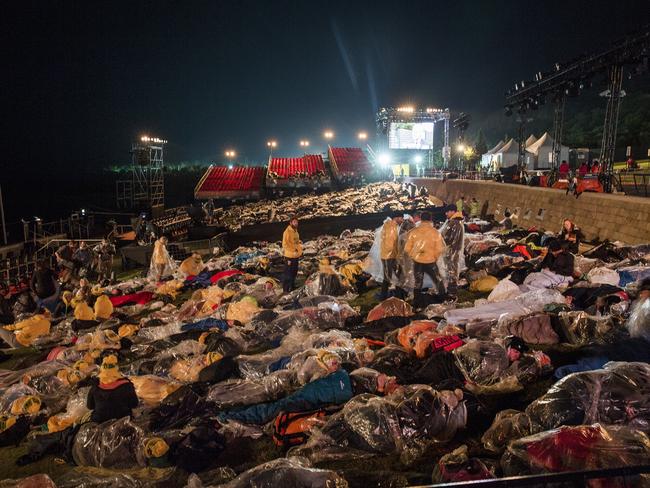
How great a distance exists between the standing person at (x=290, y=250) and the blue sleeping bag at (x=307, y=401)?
4033 millimetres

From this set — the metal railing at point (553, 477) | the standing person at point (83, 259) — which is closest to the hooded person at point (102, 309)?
the standing person at point (83, 259)

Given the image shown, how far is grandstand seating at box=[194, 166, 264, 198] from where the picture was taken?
29578mm

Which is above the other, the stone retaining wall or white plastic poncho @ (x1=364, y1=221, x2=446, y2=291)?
the stone retaining wall

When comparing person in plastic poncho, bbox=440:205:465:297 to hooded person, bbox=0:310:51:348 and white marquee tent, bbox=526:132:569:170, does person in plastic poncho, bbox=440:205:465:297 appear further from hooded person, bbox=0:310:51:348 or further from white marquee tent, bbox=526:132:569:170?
white marquee tent, bbox=526:132:569:170

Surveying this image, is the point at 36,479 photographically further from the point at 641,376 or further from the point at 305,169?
the point at 305,169

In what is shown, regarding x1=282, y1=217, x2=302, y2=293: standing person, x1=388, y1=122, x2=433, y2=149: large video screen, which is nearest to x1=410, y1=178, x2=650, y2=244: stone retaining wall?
x1=282, y1=217, x2=302, y2=293: standing person

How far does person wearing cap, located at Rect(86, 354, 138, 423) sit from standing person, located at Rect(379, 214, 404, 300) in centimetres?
446

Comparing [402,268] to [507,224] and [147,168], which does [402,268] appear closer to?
[507,224]

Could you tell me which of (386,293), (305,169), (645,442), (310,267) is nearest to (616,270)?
(386,293)

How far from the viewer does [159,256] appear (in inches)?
405

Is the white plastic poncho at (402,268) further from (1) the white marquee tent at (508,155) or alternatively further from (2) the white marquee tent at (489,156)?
(2) the white marquee tent at (489,156)

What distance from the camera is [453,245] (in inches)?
288

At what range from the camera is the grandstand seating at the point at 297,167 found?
31.2 meters

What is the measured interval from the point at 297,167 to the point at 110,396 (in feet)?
99.3
